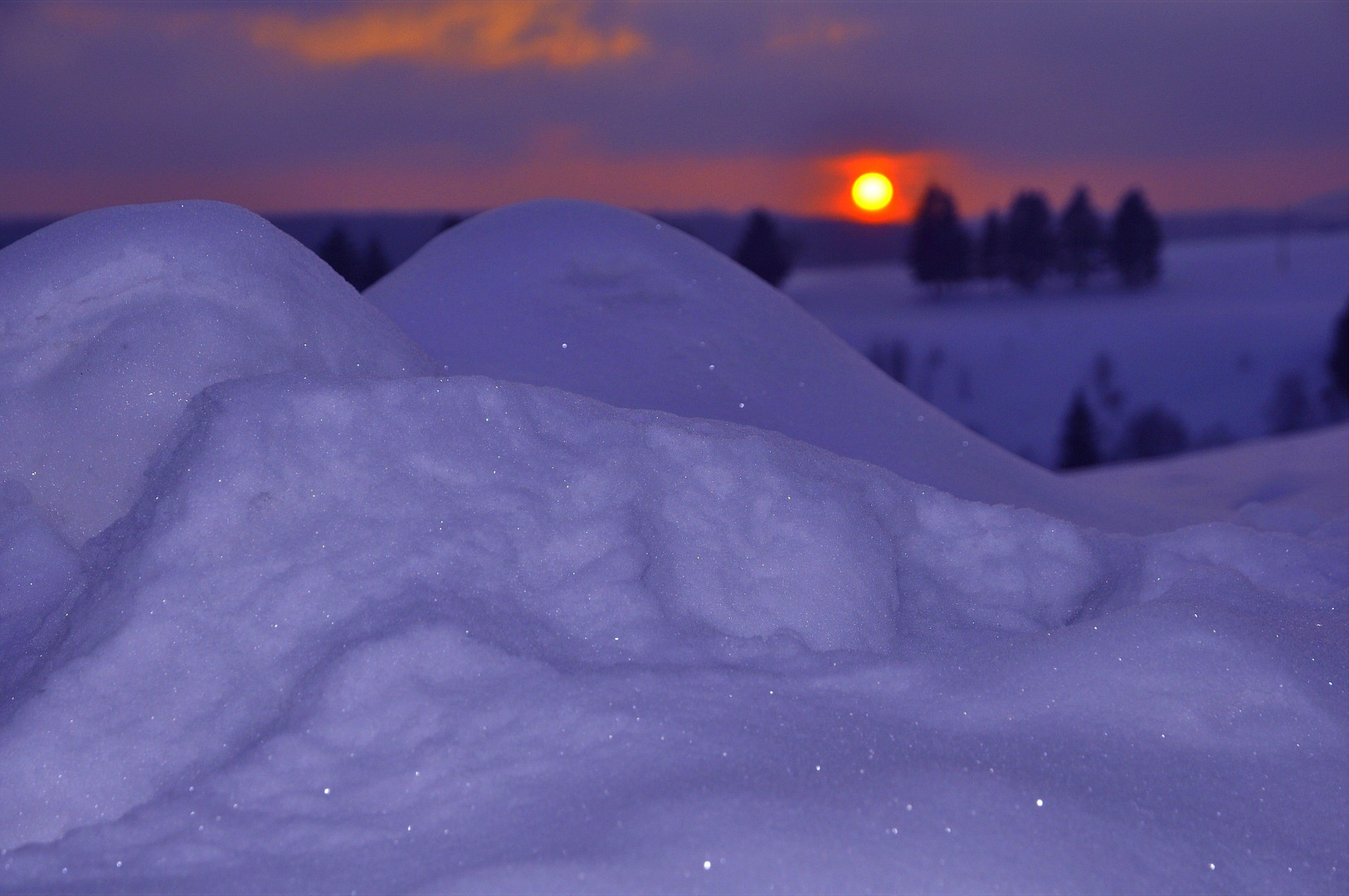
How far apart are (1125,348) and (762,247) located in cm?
1114

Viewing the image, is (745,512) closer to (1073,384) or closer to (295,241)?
(295,241)

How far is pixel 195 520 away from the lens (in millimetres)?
2203

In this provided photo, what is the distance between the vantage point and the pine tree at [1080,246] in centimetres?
3291

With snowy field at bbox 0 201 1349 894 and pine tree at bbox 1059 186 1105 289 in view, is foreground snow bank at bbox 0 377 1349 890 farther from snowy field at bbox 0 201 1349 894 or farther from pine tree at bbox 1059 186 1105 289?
pine tree at bbox 1059 186 1105 289

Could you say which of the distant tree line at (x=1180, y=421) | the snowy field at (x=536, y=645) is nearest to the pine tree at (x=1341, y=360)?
the distant tree line at (x=1180, y=421)

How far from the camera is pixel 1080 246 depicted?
3300 centimetres

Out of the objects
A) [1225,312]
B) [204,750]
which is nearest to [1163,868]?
[204,750]

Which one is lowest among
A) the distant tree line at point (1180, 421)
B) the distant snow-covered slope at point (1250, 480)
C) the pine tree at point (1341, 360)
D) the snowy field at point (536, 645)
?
the distant tree line at point (1180, 421)

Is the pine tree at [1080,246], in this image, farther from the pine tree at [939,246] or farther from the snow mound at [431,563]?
the snow mound at [431,563]

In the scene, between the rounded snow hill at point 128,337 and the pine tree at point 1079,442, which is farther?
the pine tree at point 1079,442

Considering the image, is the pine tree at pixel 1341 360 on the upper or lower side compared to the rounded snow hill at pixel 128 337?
lower

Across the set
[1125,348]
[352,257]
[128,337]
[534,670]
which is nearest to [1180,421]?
[1125,348]

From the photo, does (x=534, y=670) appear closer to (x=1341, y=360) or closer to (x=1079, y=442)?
(x=1079, y=442)

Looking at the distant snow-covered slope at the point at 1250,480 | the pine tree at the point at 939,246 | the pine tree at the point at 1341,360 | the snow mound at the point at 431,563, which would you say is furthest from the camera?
the pine tree at the point at 939,246
